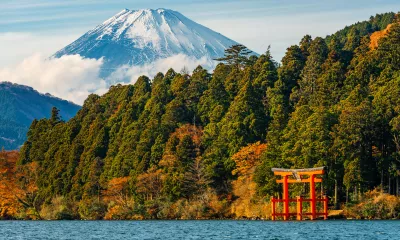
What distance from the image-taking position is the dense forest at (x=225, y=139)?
8081 centimetres

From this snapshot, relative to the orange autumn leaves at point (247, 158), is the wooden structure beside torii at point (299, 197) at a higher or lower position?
lower

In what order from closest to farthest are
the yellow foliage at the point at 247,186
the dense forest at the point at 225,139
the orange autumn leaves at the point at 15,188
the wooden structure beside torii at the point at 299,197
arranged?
the wooden structure beside torii at the point at 299,197, the dense forest at the point at 225,139, the yellow foliage at the point at 247,186, the orange autumn leaves at the point at 15,188

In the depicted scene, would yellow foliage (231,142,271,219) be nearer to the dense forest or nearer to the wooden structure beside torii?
the dense forest

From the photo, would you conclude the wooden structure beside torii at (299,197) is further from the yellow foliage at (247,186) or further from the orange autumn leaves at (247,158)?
→ the orange autumn leaves at (247,158)

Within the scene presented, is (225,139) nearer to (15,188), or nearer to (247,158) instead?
(247,158)

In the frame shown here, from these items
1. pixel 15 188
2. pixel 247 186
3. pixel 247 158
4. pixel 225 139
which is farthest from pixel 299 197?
pixel 15 188

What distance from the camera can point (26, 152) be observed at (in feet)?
402

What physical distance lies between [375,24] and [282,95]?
60.5m

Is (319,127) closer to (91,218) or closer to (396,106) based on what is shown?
(396,106)

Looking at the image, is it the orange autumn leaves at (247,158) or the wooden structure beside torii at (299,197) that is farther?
the orange autumn leaves at (247,158)

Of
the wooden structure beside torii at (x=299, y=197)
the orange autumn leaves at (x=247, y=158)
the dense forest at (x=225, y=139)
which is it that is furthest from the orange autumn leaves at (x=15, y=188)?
the wooden structure beside torii at (x=299, y=197)

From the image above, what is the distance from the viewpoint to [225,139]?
94.6 metres

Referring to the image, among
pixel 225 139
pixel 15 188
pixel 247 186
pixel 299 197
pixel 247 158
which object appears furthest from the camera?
pixel 15 188

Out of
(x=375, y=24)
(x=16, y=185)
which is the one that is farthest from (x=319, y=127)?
(x=375, y=24)
